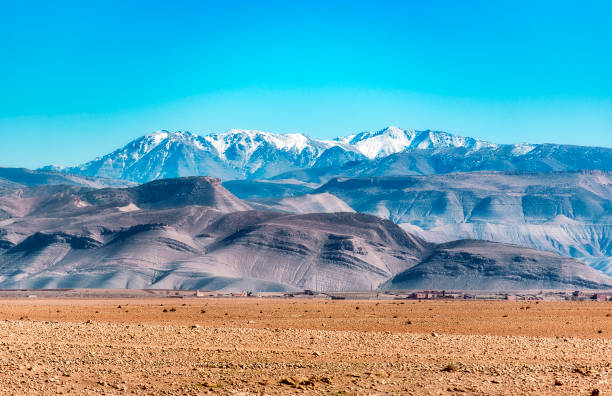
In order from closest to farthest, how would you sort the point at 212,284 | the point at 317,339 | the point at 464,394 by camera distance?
the point at 464,394
the point at 317,339
the point at 212,284

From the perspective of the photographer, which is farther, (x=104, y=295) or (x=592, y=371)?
(x=104, y=295)

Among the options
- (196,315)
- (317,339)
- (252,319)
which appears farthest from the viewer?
(196,315)

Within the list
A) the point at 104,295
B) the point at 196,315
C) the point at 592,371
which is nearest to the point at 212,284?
the point at 104,295

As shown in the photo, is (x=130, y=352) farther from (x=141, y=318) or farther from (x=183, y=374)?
(x=141, y=318)

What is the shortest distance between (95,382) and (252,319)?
3637 cm

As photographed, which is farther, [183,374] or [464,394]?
[183,374]

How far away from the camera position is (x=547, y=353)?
40594mm

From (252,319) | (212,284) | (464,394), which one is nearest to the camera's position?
(464,394)

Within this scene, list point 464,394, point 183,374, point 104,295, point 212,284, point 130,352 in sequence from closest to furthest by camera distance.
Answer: point 464,394 → point 183,374 → point 130,352 → point 104,295 → point 212,284

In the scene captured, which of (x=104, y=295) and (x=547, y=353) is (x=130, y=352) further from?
(x=104, y=295)

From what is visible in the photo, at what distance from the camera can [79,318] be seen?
68625mm

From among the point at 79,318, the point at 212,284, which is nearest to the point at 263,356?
the point at 79,318

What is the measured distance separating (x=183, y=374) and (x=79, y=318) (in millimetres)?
37348

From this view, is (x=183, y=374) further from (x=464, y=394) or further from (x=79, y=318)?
(x=79, y=318)
